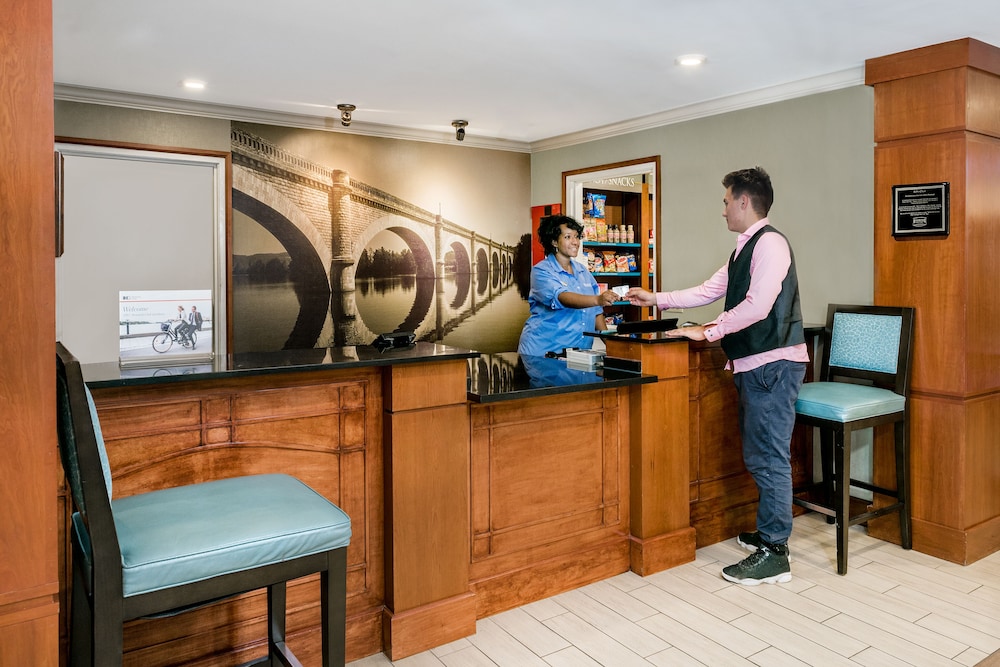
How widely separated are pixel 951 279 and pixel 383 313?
403 centimetres

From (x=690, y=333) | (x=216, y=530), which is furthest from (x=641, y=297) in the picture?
(x=216, y=530)

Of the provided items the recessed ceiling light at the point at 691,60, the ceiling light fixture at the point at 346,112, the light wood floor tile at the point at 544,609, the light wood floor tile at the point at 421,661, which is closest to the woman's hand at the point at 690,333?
the light wood floor tile at the point at 544,609

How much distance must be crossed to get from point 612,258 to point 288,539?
558cm

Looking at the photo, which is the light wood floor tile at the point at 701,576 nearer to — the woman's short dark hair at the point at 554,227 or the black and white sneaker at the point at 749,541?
the black and white sneaker at the point at 749,541

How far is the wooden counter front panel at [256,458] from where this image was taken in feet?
7.06

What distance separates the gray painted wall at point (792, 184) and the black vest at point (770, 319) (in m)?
1.24

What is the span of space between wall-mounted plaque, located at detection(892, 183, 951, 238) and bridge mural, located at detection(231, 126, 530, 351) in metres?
3.60

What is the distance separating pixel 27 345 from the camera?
1336 mm

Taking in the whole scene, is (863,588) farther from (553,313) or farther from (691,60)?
(691,60)

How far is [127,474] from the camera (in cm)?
213

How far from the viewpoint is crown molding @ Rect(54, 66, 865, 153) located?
4.45m

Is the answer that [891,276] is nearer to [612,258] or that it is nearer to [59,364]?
[612,258]

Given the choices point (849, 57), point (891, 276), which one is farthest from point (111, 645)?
point (849, 57)

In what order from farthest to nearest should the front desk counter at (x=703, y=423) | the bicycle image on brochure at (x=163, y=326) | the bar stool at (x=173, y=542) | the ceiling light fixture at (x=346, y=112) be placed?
1. the ceiling light fixture at (x=346, y=112)
2. the front desk counter at (x=703, y=423)
3. the bicycle image on brochure at (x=163, y=326)
4. the bar stool at (x=173, y=542)
